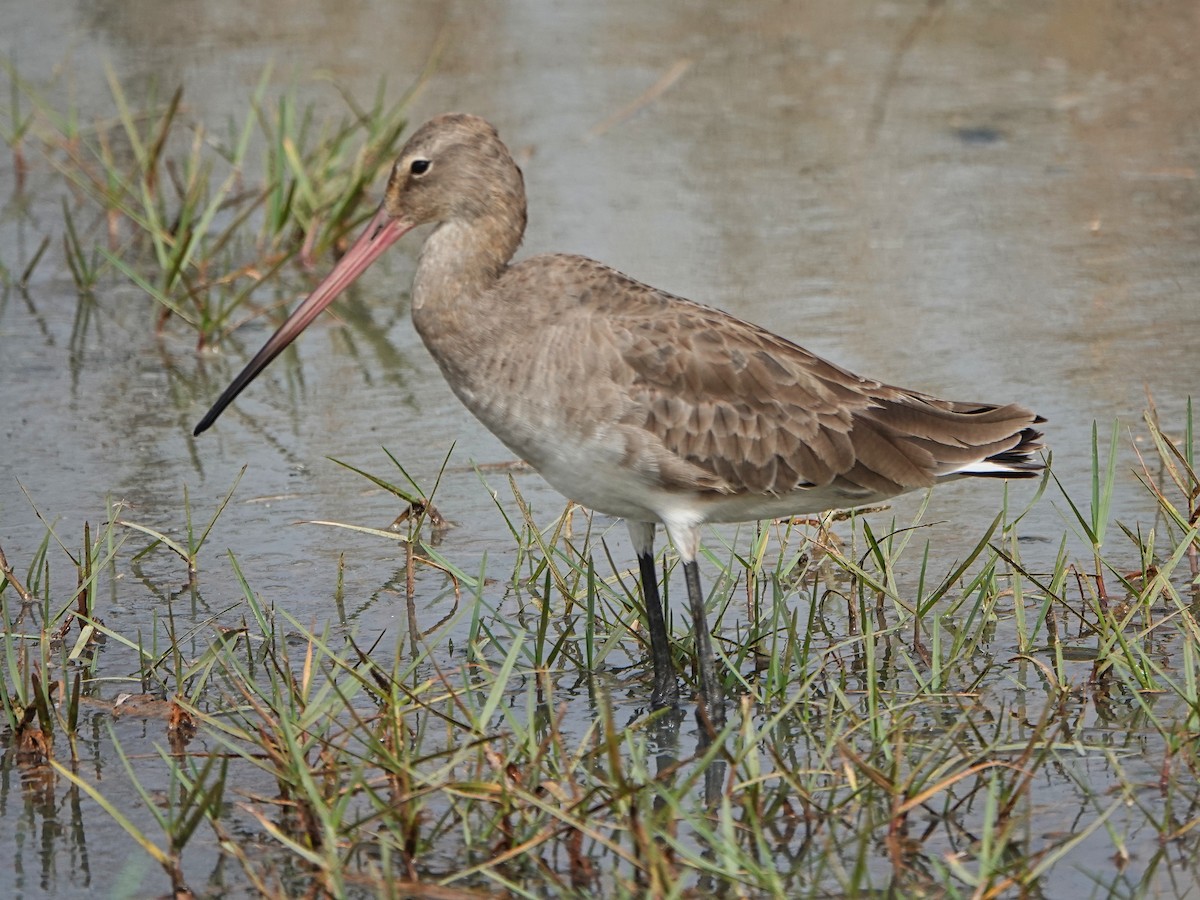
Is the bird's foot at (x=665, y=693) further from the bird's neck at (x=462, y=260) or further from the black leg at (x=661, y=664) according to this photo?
the bird's neck at (x=462, y=260)

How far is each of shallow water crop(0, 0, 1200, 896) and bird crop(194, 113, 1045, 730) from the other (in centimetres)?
61

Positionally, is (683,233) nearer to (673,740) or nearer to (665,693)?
(665,693)

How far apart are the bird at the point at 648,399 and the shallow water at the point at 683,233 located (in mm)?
607

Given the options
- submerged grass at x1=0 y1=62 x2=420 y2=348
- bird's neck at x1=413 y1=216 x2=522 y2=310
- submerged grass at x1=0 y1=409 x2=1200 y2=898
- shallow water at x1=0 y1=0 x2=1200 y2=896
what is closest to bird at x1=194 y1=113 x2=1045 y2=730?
bird's neck at x1=413 y1=216 x2=522 y2=310

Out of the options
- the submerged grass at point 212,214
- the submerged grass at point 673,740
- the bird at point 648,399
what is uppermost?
the submerged grass at point 212,214

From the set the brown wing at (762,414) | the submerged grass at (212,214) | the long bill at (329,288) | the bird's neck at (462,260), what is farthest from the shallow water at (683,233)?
the bird's neck at (462,260)

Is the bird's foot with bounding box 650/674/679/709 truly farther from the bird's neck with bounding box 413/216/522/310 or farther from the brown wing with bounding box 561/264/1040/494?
the bird's neck with bounding box 413/216/522/310

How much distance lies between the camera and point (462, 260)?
5.15 m

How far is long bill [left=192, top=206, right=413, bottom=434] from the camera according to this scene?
17.8ft

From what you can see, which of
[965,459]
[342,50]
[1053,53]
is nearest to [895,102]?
[1053,53]

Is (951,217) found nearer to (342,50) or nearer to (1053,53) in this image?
(1053,53)

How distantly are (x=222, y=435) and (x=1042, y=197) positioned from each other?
4385 millimetres

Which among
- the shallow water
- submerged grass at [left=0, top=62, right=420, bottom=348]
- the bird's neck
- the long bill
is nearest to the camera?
the bird's neck

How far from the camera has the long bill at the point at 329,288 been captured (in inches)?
213
